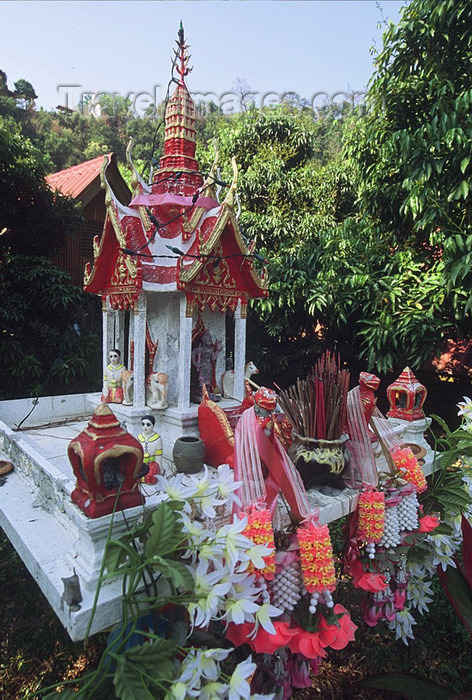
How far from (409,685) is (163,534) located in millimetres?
2097

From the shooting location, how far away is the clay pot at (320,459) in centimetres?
296

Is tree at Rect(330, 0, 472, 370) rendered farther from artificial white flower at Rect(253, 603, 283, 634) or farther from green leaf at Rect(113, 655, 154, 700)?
green leaf at Rect(113, 655, 154, 700)

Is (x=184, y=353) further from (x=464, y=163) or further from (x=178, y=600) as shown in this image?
(x=464, y=163)

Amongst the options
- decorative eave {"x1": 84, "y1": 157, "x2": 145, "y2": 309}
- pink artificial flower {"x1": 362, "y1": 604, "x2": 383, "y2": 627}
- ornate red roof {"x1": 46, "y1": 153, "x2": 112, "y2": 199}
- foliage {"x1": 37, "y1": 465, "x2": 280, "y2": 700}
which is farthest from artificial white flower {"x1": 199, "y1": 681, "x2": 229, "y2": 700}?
ornate red roof {"x1": 46, "y1": 153, "x2": 112, "y2": 199}

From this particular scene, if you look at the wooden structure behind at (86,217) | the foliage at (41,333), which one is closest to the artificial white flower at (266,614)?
the foliage at (41,333)

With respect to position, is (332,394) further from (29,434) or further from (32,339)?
(32,339)

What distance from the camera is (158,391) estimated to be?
405 centimetres

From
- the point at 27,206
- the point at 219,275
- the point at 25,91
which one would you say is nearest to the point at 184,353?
the point at 219,275

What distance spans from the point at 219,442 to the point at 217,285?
1.65m

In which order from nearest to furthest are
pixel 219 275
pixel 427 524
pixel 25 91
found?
pixel 427 524 → pixel 219 275 → pixel 25 91

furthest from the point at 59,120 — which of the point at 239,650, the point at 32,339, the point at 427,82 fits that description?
the point at 239,650

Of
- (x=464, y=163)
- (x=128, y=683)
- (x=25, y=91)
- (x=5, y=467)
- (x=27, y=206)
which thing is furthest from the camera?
(x=25, y=91)

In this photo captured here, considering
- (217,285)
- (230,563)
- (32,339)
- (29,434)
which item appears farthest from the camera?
(32,339)

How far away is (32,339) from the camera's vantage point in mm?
8672
